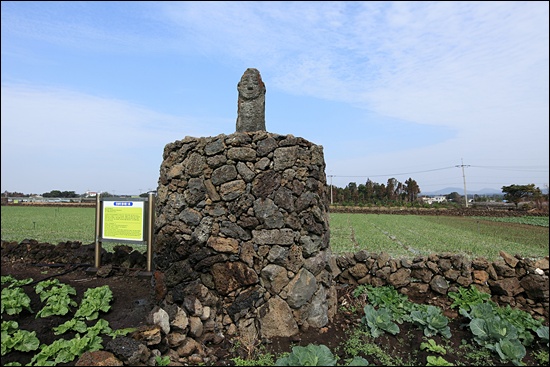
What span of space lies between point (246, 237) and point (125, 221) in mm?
3982

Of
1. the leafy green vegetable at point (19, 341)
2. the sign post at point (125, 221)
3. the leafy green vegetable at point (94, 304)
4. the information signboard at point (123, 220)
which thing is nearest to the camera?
the leafy green vegetable at point (19, 341)

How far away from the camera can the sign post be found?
25.4ft

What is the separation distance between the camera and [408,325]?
5.51 m

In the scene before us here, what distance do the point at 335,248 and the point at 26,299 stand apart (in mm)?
9362

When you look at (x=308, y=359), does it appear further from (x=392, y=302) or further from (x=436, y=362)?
(x=392, y=302)

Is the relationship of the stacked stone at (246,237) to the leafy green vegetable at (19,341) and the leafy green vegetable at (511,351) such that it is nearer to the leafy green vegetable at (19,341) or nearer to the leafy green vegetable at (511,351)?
the leafy green vegetable at (19,341)

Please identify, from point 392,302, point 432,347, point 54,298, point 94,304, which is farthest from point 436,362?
point 54,298

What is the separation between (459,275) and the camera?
670cm

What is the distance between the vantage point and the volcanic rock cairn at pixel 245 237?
17.3 feet

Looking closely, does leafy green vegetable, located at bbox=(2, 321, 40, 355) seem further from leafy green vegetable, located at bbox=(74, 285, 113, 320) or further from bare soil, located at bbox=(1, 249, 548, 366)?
leafy green vegetable, located at bbox=(74, 285, 113, 320)

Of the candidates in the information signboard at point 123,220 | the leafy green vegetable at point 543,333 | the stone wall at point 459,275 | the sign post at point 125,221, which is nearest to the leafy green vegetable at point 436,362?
the leafy green vegetable at point 543,333

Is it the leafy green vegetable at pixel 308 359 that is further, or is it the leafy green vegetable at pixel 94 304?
the leafy green vegetable at pixel 94 304

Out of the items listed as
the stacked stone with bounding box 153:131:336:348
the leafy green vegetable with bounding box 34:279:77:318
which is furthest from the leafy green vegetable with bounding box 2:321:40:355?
the stacked stone with bounding box 153:131:336:348

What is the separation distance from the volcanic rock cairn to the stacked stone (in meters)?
0.02
